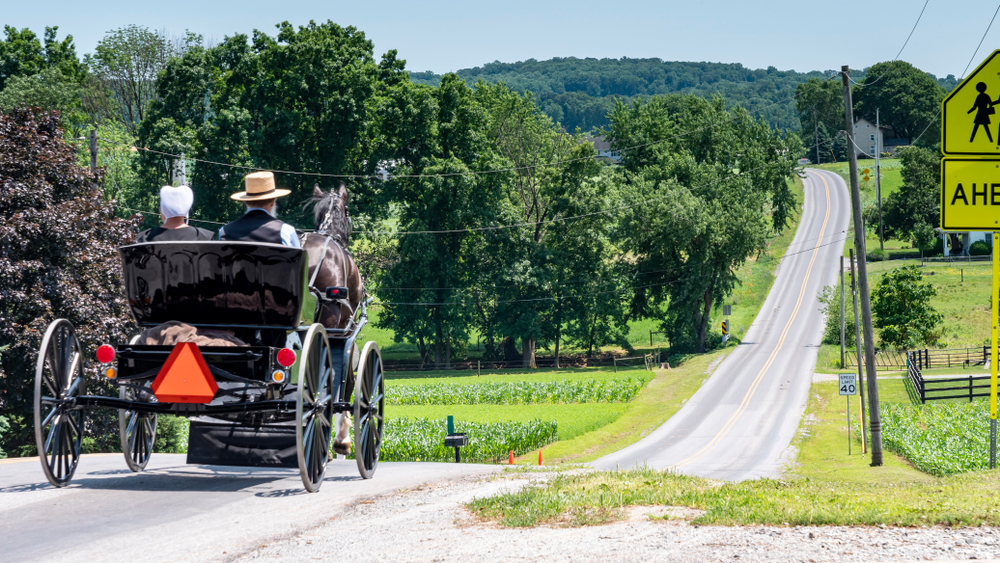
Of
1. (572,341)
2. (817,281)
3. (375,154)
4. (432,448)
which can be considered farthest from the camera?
(817,281)

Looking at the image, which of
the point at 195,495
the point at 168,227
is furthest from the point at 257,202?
the point at 195,495

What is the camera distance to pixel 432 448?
31.6 metres

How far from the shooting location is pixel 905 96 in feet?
466

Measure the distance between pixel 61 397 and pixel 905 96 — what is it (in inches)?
Result: 6146

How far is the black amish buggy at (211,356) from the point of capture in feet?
25.1

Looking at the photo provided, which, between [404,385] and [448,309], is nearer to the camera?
[404,385]

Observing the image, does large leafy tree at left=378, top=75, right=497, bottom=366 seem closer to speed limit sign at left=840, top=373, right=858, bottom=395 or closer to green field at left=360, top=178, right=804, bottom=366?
green field at left=360, top=178, right=804, bottom=366

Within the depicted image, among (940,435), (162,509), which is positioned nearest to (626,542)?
(162,509)

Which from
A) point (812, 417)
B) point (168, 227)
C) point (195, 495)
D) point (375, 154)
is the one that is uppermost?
point (375, 154)

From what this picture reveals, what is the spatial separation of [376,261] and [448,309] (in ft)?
22.8

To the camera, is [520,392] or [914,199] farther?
[914,199]

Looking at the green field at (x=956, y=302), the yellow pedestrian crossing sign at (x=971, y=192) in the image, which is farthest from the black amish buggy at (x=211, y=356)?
the green field at (x=956, y=302)

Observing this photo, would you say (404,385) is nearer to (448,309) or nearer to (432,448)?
(448,309)

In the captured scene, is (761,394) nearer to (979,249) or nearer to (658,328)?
(658,328)
